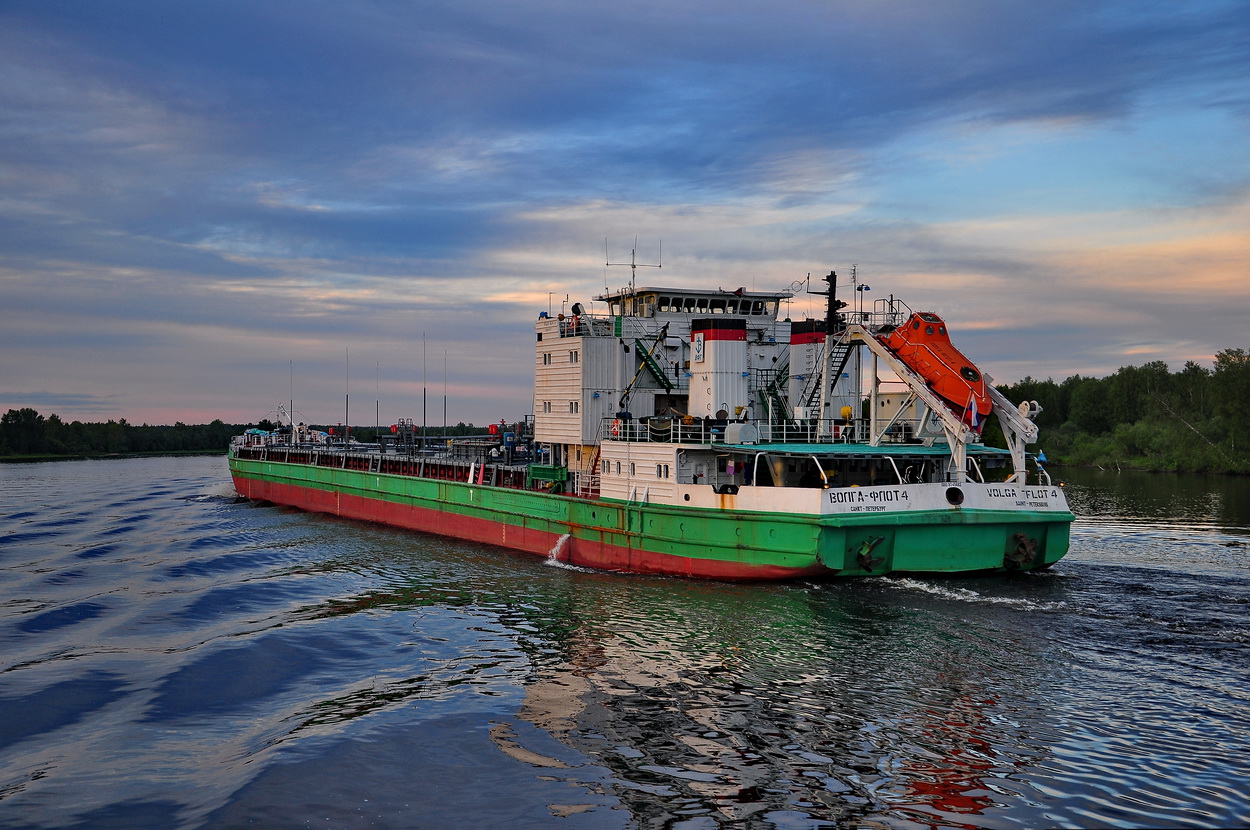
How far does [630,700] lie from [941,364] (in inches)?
676

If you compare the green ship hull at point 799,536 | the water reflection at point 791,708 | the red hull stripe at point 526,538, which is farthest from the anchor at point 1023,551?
the red hull stripe at point 526,538

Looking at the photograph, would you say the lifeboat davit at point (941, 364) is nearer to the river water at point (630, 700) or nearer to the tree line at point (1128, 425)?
the river water at point (630, 700)

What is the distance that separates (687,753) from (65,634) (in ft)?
67.5

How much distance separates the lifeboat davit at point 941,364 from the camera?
2875 cm

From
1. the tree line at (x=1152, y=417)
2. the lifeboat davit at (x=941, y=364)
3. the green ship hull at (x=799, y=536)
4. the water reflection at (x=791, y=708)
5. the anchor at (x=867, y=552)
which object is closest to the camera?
the water reflection at (x=791, y=708)

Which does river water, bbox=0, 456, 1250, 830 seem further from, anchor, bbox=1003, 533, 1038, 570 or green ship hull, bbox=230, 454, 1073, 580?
green ship hull, bbox=230, 454, 1073, 580

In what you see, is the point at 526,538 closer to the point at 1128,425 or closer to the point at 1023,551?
the point at 1023,551

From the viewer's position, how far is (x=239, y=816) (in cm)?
1358

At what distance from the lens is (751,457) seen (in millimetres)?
31391

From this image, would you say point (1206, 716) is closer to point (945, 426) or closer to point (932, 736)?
point (932, 736)

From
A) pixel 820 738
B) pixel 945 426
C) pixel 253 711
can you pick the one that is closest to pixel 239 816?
pixel 253 711

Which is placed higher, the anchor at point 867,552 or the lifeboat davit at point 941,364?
the lifeboat davit at point 941,364

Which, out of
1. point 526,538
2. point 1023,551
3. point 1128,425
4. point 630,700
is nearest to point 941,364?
point 1023,551

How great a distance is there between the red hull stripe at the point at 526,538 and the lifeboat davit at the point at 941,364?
734 centimetres
